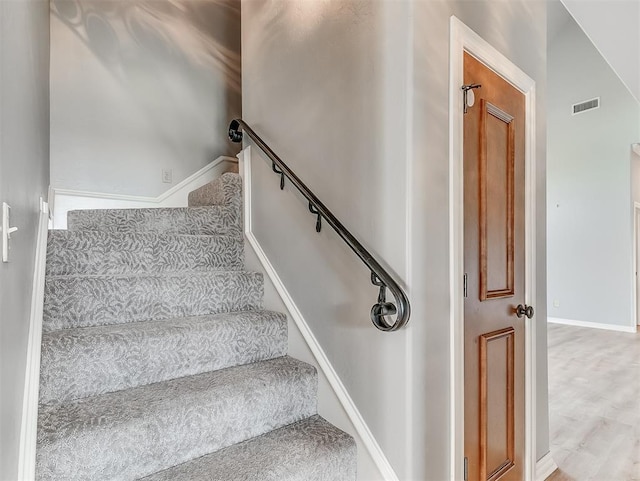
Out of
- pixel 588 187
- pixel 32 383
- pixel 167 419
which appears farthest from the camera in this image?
pixel 588 187

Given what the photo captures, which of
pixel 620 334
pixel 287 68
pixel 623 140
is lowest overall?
pixel 620 334

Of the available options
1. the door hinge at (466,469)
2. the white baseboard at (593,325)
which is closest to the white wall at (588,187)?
the white baseboard at (593,325)

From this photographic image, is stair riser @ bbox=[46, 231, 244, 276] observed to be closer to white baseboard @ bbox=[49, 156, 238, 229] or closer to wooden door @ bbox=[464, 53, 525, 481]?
white baseboard @ bbox=[49, 156, 238, 229]

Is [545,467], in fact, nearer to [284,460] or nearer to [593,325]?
[284,460]

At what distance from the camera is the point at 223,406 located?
1.43 m

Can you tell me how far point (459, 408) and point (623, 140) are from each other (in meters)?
6.78

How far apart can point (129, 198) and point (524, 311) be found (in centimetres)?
286

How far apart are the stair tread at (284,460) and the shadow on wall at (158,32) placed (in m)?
2.90

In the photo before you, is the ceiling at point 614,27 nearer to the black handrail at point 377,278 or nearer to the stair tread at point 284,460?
the black handrail at point 377,278

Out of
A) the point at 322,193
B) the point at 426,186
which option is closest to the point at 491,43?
the point at 426,186

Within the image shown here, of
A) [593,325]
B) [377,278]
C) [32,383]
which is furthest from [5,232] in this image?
[593,325]

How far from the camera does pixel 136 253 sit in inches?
78.1

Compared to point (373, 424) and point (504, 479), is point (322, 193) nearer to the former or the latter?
point (373, 424)

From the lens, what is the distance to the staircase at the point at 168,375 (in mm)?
1248
